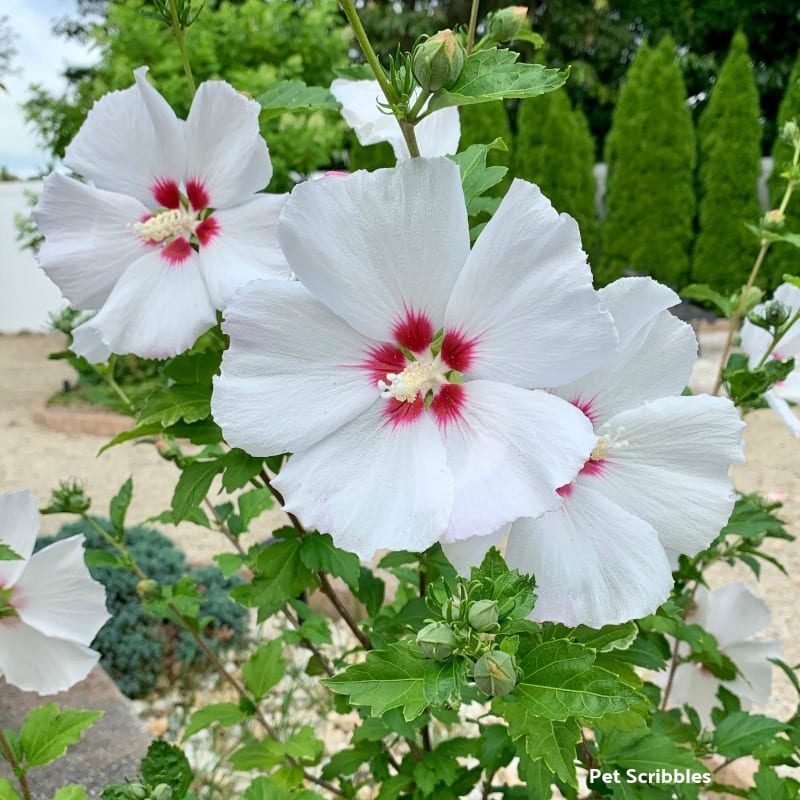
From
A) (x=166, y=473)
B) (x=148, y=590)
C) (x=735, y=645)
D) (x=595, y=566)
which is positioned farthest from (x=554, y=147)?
(x=595, y=566)

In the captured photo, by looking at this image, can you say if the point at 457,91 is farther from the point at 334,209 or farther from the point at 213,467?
the point at 213,467

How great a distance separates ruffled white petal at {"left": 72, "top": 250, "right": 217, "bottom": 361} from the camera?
0.89m

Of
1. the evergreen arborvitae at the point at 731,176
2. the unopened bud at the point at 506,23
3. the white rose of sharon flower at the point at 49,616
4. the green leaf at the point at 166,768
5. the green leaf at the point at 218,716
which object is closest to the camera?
the unopened bud at the point at 506,23

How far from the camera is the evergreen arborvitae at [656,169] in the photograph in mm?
9477

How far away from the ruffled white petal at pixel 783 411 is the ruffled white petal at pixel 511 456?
58cm

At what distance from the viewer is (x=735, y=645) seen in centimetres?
192

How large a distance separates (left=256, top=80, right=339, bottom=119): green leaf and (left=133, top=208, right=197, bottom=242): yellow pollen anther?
185mm

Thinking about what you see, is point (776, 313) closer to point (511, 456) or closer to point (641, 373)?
point (641, 373)

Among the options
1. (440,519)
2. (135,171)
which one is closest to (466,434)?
(440,519)

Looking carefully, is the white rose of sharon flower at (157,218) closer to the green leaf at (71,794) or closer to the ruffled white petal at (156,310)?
the ruffled white petal at (156,310)

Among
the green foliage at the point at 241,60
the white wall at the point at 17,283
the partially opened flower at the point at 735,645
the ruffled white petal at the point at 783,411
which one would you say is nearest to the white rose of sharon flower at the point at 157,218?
the ruffled white petal at the point at 783,411

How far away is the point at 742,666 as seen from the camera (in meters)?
1.93

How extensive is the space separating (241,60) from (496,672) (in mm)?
7664

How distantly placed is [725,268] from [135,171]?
9316 mm
